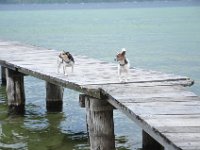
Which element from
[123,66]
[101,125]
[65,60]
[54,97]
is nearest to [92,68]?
[65,60]

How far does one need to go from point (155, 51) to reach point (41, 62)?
101ft

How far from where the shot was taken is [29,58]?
17.3 metres

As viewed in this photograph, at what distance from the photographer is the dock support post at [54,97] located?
17.2 metres

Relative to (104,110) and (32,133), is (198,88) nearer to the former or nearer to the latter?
(32,133)

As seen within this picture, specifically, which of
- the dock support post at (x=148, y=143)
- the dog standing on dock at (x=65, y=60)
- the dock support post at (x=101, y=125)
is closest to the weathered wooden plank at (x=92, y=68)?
the dog standing on dock at (x=65, y=60)

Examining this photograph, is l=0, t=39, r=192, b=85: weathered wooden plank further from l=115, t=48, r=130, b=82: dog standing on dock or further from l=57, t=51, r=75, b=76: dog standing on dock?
l=57, t=51, r=75, b=76: dog standing on dock

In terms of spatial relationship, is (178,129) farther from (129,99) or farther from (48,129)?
(48,129)

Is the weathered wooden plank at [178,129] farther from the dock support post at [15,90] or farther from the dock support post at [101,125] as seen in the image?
the dock support post at [15,90]

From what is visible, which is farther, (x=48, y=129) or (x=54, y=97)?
(x=54, y=97)

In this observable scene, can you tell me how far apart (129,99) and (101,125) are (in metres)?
1.13

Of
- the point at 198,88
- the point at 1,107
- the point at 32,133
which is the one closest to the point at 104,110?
the point at 32,133

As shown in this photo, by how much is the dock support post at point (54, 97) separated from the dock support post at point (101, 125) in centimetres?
569

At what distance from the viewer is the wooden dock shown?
855 centimetres

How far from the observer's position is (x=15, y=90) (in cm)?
1675
